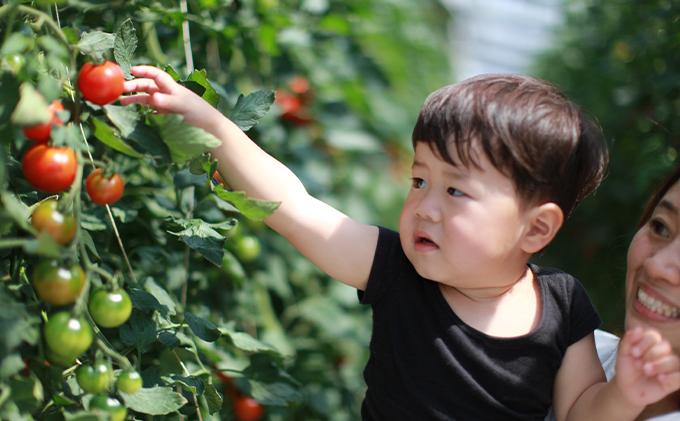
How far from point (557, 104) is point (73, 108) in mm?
688

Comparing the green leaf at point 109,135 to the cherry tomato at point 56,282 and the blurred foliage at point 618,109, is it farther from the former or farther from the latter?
the blurred foliage at point 618,109

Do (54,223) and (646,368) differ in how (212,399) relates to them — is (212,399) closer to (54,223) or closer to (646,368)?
(54,223)

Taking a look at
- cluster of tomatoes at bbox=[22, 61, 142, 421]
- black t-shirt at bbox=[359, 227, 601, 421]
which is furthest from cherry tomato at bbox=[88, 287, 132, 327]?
black t-shirt at bbox=[359, 227, 601, 421]

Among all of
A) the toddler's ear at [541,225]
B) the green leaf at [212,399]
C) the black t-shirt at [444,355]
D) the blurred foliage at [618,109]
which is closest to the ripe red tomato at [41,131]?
the green leaf at [212,399]

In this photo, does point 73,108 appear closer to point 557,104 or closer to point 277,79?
point 557,104

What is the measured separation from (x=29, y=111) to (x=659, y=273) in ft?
2.71

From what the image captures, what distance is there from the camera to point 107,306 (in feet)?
1.77

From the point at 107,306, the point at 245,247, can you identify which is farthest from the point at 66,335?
the point at 245,247

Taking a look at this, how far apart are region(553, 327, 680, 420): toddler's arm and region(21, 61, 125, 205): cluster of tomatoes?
27.4 inches

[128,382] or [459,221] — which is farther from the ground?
[459,221]

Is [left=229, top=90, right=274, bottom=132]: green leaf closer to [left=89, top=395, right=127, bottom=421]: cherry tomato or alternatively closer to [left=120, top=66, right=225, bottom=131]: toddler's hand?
[left=120, top=66, right=225, bottom=131]: toddler's hand

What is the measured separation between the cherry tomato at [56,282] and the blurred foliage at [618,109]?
3.18ft

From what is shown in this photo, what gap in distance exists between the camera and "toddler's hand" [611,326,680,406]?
686 millimetres

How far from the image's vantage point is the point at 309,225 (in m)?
0.82
